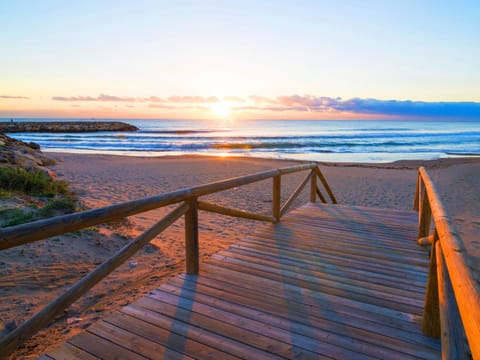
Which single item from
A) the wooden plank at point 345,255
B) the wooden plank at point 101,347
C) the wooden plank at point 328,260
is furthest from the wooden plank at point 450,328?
the wooden plank at point 345,255

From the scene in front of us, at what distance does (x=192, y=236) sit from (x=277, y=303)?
1.04 meters

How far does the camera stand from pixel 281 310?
9.15ft

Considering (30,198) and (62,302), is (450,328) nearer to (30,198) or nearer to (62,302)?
(62,302)

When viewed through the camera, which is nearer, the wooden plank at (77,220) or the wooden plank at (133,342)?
the wooden plank at (77,220)

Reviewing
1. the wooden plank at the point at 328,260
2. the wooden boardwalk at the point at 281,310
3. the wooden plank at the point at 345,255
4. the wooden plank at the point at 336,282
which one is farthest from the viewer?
the wooden plank at the point at 345,255

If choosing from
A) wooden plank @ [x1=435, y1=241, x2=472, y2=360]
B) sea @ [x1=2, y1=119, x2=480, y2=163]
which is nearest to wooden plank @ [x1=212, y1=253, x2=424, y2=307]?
wooden plank @ [x1=435, y1=241, x2=472, y2=360]

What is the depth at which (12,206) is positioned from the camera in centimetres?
558

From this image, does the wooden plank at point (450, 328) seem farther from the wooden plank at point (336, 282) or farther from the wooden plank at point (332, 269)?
the wooden plank at point (332, 269)

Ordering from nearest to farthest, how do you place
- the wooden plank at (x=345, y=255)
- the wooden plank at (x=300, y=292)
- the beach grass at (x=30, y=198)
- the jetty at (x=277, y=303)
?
the jetty at (x=277, y=303) < the wooden plank at (x=300, y=292) < the wooden plank at (x=345, y=255) < the beach grass at (x=30, y=198)

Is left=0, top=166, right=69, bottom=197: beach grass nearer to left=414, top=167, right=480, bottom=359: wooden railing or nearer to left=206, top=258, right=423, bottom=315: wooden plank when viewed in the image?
left=206, top=258, right=423, bottom=315: wooden plank

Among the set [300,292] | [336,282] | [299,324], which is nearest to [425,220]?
[336,282]

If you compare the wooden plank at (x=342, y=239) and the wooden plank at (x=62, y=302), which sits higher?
the wooden plank at (x=62, y=302)

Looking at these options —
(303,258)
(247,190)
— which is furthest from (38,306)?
(247,190)

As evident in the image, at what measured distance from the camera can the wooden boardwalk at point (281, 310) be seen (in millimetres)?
2283
